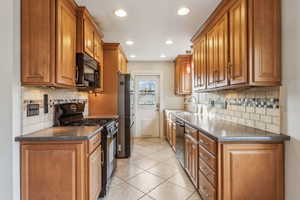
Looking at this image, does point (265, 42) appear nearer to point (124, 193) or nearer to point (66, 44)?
point (66, 44)

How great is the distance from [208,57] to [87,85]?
72.9 inches

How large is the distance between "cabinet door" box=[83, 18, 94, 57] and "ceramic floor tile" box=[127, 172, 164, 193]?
2.09 metres

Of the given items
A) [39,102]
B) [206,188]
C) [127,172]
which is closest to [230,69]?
[206,188]

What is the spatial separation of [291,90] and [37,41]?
247cm

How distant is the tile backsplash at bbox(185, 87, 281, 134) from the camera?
1.84 meters

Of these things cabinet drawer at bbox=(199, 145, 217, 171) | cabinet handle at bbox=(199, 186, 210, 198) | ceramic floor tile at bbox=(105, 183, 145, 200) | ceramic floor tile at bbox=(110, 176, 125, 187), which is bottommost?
ceramic floor tile at bbox=(105, 183, 145, 200)

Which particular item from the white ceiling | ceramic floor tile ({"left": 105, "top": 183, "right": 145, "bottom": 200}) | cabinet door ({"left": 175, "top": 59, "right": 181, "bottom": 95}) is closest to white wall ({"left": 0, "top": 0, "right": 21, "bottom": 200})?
the white ceiling

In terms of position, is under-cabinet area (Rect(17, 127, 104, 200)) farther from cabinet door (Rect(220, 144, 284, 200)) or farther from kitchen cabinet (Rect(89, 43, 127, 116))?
kitchen cabinet (Rect(89, 43, 127, 116))

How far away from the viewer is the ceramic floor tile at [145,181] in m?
2.59

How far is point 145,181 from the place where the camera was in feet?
9.09

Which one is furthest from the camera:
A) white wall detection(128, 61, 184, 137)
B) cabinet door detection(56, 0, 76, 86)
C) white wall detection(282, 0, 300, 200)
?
white wall detection(128, 61, 184, 137)

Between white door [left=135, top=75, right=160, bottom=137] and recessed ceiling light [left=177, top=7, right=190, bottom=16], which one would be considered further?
white door [left=135, top=75, right=160, bottom=137]

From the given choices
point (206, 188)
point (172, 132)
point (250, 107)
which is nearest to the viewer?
point (206, 188)

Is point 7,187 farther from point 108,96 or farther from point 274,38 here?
point 274,38
